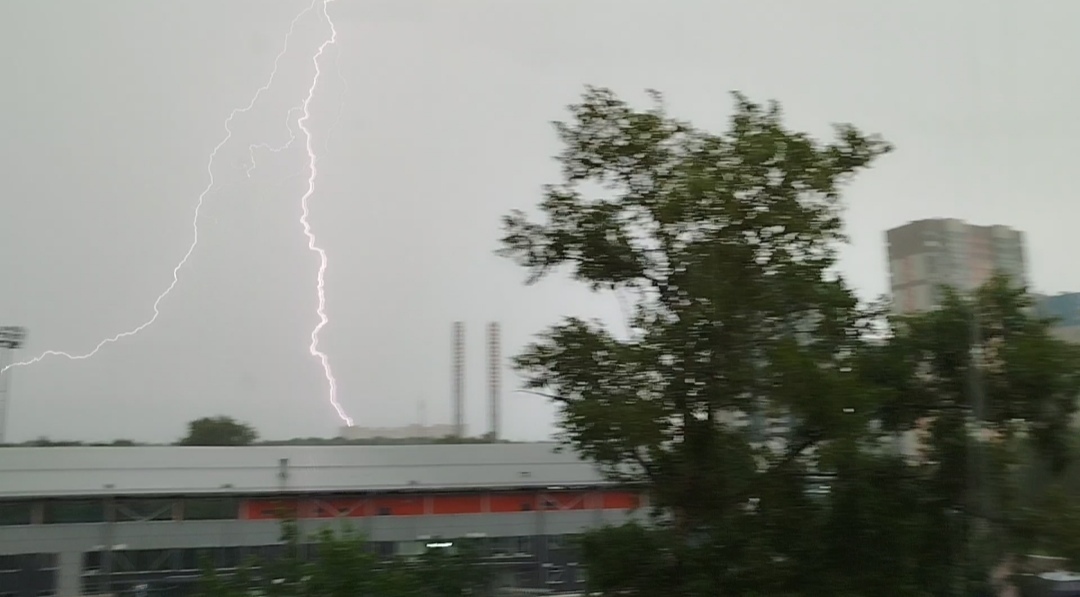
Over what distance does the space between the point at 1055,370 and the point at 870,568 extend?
1.50 meters

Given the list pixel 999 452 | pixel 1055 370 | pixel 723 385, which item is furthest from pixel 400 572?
pixel 1055 370

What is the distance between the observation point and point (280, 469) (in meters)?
5.95

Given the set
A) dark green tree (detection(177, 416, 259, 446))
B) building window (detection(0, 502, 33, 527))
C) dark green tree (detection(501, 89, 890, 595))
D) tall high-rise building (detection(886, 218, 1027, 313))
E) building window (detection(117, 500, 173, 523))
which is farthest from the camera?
dark green tree (detection(177, 416, 259, 446))

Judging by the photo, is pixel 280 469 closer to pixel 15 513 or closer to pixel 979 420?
pixel 15 513

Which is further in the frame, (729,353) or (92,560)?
(92,560)

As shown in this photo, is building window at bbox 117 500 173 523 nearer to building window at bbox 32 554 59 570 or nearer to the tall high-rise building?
building window at bbox 32 554 59 570

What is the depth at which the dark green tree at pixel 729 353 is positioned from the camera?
14.3ft

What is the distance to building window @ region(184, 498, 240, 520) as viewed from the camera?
5.62 m

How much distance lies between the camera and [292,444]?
6.10 metres

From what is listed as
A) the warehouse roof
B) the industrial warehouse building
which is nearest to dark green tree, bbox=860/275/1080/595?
the industrial warehouse building

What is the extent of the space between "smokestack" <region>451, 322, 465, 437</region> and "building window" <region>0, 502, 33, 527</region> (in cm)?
292

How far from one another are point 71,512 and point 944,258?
5.90 meters

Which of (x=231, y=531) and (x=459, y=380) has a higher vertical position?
(x=459, y=380)

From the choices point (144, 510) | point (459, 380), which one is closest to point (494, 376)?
point (459, 380)
